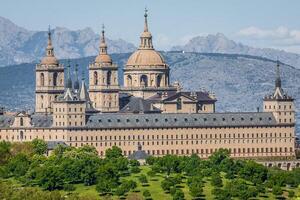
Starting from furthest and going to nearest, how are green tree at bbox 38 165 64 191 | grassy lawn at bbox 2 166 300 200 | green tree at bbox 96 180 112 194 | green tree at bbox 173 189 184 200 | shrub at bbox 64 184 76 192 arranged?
1. green tree at bbox 38 165 64 191
2. shrub at bbox 64 184 76 192
3. green tree at bbox 96 180 112 194
4. grassy lawn at bbox 2 166 300 200
5. green tree at bbox 173 189 184 200

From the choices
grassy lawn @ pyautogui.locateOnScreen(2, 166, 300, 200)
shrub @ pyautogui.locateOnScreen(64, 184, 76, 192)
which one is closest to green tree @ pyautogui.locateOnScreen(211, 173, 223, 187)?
grassy lawn @ pyautogui.locateOnScreen(2, 166, 300, 200)

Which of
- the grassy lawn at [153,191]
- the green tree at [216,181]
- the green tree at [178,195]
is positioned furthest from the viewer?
the green tree at [216,181]

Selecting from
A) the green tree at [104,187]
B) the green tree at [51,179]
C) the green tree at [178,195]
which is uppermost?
the green tree at [51,179]

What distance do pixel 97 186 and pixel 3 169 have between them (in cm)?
1844

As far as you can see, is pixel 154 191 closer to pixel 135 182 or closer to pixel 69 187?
pixel 135 182

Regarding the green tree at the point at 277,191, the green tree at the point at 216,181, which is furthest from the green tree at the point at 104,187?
the green tree at the point at 277,191

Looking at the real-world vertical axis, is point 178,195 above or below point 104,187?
below

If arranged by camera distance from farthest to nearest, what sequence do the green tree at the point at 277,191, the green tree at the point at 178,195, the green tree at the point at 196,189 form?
the green tree at the point at 277,191 → the green tree at the point at 196,189 → the green tree at the point at 178,195

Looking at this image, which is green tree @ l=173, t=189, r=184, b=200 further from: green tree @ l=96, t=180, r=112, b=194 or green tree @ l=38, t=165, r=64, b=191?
green tree @ l=38, t=165, r=64, b=191

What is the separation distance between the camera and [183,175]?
19912 centimetres

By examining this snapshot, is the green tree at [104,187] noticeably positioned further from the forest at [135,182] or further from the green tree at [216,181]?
the green tree at [216,181]

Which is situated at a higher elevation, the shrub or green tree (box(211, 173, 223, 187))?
green tree (box(211, 173, 223, 187))

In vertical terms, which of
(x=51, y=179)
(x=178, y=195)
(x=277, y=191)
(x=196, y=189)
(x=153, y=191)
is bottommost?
(x=178, y=195)

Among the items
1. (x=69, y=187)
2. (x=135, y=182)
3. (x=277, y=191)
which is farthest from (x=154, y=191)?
(x=277, y=191)
